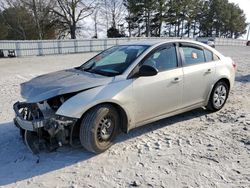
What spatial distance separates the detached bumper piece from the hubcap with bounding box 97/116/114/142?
355 mm

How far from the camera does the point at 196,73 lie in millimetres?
5070

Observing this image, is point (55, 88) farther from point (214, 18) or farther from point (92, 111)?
point (214, 18)

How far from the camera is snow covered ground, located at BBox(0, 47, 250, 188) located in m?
3.36

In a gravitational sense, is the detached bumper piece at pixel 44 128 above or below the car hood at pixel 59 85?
below

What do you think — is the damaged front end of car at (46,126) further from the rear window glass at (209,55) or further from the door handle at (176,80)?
the rear window glass at (209,55)

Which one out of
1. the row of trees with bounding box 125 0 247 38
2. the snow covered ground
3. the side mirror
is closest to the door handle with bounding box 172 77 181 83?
the side mirror

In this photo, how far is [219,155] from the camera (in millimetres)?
3939

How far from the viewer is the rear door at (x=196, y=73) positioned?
16.3ft

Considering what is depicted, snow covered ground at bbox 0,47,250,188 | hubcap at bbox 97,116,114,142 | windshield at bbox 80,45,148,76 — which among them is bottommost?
snow covered ground at bbox 0,47,250,188

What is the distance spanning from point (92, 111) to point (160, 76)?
4.49 ft

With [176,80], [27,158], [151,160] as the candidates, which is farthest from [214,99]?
[27,158]

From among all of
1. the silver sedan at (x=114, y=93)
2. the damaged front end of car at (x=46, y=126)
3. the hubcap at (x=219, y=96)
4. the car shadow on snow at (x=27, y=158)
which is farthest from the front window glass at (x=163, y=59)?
the damaged front end of car at (x=46, y=126)

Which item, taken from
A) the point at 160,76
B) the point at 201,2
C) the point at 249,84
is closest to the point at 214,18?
the point at 201,2

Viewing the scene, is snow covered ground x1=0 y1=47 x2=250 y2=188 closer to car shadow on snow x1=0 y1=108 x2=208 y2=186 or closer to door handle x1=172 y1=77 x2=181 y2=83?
car shadow on snow x1=0 y1=108 x2=208 y2=186
